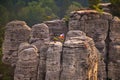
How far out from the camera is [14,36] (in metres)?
29.9

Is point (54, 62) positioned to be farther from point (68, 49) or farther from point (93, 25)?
point (93, 25)

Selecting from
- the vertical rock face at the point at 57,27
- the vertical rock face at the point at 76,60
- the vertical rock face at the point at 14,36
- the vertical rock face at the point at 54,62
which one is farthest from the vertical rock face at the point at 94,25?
the vertical rock face at the point at 54,62

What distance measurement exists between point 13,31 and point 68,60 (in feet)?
26.6

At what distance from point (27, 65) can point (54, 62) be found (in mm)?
2231

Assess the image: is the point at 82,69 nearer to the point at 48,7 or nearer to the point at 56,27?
the point at 56,27

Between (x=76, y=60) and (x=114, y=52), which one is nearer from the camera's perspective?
(x=76, y=60)

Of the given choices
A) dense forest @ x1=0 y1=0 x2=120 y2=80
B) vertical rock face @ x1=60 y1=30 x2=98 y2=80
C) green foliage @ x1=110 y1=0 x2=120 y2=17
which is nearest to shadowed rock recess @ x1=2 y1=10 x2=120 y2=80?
vertical rock face @ x1=60 y1=30 x2=98 y2=80

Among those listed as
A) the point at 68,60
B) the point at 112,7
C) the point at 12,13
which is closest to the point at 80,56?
the point at 68,60

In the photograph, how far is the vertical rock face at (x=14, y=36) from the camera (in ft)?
97.6

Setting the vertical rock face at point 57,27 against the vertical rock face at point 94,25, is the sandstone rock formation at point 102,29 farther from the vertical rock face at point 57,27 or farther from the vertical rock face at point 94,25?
the vertical rock face at point 57,27

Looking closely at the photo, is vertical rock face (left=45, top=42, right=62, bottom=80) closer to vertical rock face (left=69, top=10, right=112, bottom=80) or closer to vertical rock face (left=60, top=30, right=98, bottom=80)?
vertical rock face (left=60, top=30, right=98, bottom=80)

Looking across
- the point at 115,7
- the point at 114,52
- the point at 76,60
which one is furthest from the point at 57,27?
the point at 76,60

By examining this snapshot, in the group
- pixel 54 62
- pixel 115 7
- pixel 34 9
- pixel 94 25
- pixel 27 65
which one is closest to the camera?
pixel 54 62

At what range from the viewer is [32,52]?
2519 cm
